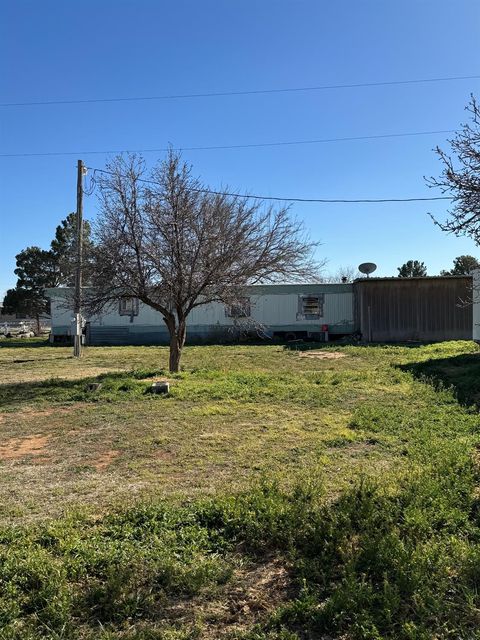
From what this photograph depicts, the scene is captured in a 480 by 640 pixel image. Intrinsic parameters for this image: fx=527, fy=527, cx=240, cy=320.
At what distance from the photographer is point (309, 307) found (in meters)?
25.7

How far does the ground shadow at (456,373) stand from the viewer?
30.3 ft

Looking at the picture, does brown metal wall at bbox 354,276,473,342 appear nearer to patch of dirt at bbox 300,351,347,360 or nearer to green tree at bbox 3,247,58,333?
patch of dirt at bbox 300,351,347,360

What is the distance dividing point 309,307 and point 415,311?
196 inches

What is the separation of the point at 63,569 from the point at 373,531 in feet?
6.51

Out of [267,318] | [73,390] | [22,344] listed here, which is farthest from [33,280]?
[73,390]

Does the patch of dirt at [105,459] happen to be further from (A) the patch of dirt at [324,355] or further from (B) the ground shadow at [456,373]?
(A) the patch of dirt at [324,355]

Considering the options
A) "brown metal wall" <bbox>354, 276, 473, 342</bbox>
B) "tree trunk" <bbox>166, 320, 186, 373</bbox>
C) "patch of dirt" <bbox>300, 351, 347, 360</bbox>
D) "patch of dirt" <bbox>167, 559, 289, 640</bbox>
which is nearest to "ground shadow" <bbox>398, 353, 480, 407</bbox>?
"patch of dirt" <bbox>300, 351, 347, 360</bbox>

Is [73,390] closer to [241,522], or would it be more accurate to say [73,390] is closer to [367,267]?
[241,522]

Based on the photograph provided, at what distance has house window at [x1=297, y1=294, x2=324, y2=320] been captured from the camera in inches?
1009

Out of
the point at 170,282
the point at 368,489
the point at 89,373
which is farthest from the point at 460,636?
the point at 89,373

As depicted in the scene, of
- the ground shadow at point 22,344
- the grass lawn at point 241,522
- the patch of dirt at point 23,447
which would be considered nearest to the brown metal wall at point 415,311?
the grass lawn at point 241,522

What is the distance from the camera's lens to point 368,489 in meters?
4.29

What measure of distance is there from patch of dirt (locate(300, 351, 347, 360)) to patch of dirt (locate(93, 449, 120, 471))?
11729 mm

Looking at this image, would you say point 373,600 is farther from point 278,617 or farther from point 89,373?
point 89,373
